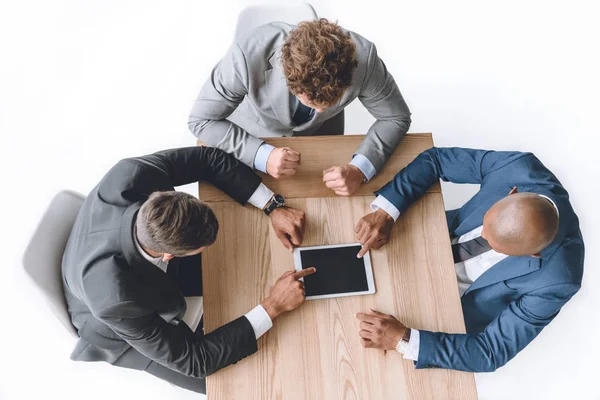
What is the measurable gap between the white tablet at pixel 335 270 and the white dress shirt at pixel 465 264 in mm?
169

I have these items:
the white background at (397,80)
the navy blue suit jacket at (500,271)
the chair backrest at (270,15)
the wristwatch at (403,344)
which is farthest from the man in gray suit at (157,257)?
the white background at (397,80)

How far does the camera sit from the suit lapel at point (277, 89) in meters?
1.61

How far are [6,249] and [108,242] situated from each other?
1.35 m

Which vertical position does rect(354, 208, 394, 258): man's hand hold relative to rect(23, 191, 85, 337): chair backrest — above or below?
below

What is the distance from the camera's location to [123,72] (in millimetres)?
2814

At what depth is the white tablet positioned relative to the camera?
1562 mm

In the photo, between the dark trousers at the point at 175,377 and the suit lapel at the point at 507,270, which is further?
the dark trousers at the point at 175,377

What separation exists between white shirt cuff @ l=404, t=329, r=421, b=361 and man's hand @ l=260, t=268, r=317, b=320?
352mm

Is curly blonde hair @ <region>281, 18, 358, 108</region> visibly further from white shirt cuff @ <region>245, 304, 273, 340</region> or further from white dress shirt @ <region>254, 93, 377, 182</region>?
white shirt cuff @ <region>245, 304, 273, 340</region>

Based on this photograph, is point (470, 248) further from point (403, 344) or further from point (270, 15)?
point (270, 15)

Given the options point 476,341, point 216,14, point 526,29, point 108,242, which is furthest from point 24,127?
point 526,29

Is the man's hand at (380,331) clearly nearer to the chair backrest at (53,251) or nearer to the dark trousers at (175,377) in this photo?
the dark trousers at (175,377)

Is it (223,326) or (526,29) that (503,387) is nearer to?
(223,326)

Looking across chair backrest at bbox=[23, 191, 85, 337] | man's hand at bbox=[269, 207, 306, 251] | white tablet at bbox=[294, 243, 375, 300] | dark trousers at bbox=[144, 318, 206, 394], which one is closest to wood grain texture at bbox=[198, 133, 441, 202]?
man's hand at bbox=[269, 207, 306, 251]
